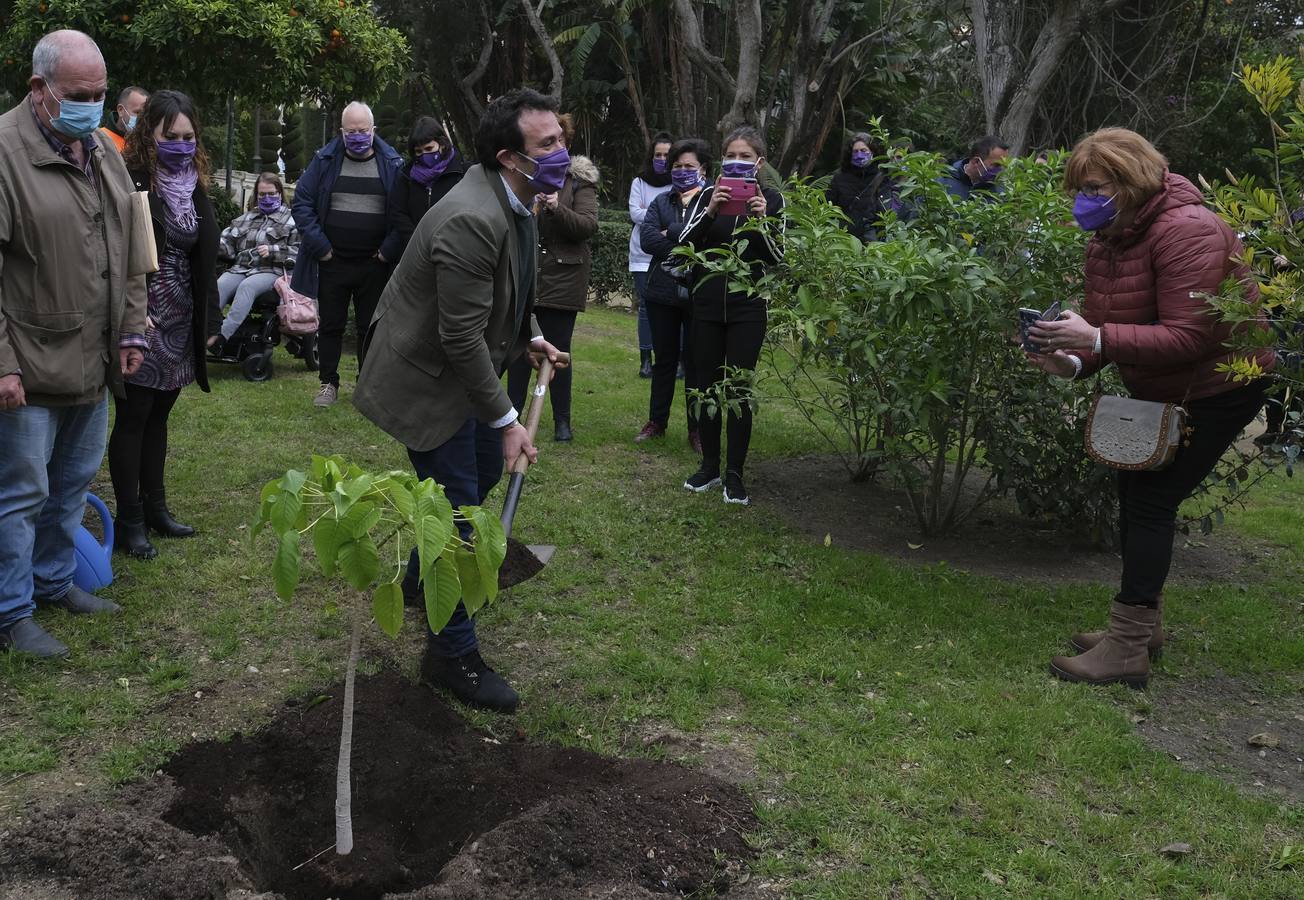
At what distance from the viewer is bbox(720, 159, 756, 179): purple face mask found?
6250 millimetres

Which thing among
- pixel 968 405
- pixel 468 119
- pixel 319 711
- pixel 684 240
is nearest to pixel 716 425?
pixel 684 240

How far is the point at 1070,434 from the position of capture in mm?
5676

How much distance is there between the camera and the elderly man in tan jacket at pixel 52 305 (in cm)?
395

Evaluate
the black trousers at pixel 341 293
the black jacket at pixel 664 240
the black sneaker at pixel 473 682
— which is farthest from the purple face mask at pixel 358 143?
the black sneaker at pixel 473 682

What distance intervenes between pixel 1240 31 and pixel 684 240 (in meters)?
14.3

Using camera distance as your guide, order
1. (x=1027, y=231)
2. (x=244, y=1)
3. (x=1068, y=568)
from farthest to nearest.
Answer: (x=244, y=1) → (x=1068, y=568) → (x=1027, y=231)

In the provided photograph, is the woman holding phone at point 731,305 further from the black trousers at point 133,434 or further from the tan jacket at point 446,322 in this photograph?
the black trousers at point 133,434

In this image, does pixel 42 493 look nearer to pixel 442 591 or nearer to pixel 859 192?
pixel 442 591

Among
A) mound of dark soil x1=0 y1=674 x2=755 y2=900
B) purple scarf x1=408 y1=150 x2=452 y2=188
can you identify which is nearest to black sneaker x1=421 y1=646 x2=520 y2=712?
mound of dark soil x1=0 y1=674 x2=755 y2=900

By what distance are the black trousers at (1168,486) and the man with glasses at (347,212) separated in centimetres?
527

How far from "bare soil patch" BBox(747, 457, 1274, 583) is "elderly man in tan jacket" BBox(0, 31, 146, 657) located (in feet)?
11.5

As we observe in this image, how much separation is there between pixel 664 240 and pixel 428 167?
1798 mm

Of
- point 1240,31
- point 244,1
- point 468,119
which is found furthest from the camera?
point 468,119

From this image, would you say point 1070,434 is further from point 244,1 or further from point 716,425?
point 244,1
